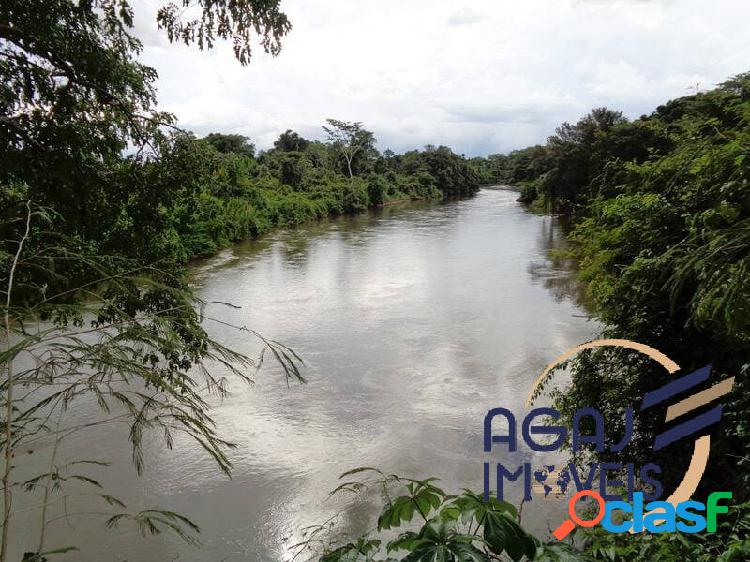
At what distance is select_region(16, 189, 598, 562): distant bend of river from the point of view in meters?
5.25

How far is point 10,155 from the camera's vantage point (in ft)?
11.9

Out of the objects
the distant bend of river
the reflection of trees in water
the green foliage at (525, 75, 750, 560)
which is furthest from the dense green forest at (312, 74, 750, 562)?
the reflection of trees in water

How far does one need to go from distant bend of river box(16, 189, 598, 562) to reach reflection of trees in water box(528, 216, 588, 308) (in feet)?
0.33

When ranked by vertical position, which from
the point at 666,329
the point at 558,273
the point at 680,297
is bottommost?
the point at 558,273

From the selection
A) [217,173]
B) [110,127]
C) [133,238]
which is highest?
[110,127]

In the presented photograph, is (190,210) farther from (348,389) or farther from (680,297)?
(680,297)

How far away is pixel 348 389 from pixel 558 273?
31.5 ft

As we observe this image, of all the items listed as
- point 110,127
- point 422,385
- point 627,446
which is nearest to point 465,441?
point 422,385

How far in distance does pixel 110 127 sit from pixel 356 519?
13.8ft

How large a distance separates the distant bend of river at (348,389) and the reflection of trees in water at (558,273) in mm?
99

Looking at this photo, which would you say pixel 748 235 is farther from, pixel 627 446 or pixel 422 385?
pixel 422 385

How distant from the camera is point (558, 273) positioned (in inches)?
608

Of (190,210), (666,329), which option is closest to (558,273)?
(666,329)

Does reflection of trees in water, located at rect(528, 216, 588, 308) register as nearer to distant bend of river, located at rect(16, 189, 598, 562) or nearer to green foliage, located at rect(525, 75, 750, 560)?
distant bend of river, located at rect(16, 189, 598, 562)
